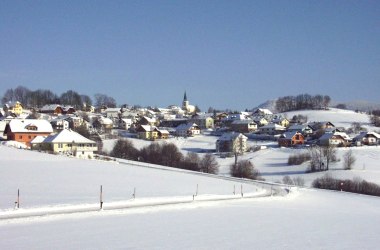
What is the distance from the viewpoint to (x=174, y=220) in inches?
875

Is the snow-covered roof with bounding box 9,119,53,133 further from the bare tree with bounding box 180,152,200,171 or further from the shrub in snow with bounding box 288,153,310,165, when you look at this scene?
the shrub in snow with bounding box 288,153,310,165

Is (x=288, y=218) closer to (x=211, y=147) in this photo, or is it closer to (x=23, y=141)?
(x=23, y=141)

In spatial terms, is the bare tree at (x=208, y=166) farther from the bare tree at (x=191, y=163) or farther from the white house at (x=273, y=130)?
the white house at (x=273, y=130)

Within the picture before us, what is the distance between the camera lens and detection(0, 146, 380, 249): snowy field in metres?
16.9

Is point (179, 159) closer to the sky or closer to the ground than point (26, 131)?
closer to the ground

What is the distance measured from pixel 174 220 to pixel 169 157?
62160 mm

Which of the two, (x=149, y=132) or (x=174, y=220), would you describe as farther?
(x=149, y=132)

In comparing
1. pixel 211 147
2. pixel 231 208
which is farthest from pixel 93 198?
pixel 211 147

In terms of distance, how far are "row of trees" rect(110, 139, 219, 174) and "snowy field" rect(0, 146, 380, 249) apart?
116ft

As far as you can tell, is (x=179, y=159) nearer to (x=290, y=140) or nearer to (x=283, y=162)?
(x=283, y=162)

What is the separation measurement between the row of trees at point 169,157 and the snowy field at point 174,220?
35218 mm

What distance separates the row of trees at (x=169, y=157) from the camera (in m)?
77.2

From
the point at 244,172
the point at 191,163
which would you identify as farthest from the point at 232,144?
the point at 244,172

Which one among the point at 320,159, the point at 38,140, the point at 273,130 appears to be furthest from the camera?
the point at 273,130
